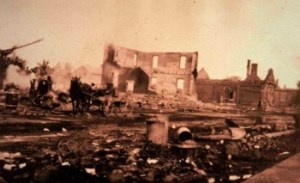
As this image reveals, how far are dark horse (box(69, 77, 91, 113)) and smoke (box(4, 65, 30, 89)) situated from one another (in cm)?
52

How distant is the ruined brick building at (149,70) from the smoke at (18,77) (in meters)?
0.91

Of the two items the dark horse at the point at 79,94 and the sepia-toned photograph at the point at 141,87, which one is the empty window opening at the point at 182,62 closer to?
the sepia-toned photograph at the point at 141,87

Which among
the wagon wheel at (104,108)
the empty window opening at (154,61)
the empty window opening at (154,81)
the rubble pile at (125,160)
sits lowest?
the rubble pile at (125,160)

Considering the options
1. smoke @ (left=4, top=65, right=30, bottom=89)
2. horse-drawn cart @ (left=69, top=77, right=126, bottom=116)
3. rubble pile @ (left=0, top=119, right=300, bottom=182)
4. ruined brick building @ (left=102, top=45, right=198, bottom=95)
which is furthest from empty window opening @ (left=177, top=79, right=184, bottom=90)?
smoke @ (left=4, top=65, right=30, bottom=89)

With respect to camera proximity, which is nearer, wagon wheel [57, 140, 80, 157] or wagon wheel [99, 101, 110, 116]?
wagon wheel [57, 140, 80, 157]

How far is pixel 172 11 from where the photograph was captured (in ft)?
16.1

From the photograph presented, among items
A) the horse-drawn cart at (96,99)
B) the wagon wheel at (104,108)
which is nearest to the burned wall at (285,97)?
the horse-drawn cart at (96,99)

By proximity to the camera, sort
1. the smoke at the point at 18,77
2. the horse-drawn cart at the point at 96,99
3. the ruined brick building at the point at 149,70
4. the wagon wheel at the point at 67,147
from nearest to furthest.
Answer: the wagon wheel at the point at 67,147, the smoke at the point at 18,77, the horse-drawn cart at the point at 96,99, the ruined brick building at the point at 149,70

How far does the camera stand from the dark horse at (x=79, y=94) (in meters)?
4.52

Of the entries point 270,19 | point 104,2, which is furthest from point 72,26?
point 270,19

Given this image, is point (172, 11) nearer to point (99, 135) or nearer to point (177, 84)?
point (177, 84)

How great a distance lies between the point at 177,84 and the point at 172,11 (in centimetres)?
95

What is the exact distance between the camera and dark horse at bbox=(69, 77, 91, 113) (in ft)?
14.8

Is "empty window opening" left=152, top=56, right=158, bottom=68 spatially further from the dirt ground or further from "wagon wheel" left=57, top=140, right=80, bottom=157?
"wagon wheel" left=57, top=140, right=80, bottom=157
